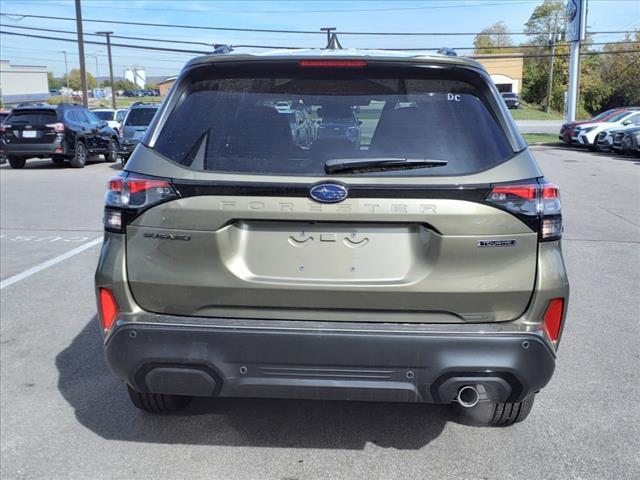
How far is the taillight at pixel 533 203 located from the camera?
2707 millimetres

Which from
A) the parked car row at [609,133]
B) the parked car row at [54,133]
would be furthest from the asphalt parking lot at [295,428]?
the parked car row at [609,133]

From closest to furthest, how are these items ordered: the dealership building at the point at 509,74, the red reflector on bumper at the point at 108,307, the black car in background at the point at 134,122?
the red reflector on bumper at the point at 108,307, the black car in background at the point at 134,122, the dealership building at the point at 509,74

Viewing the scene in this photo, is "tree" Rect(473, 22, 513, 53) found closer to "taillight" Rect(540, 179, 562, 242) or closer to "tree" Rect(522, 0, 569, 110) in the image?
"tree" Rect(522, 0, 569, 110)

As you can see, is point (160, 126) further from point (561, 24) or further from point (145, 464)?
point (561, 24)

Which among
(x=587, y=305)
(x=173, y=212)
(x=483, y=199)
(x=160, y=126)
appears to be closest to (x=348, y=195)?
(x=483, y=199)

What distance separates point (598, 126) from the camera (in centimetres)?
2614

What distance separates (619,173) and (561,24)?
70651mm

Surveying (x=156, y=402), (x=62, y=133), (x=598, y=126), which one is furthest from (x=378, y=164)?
(x=598, y=126)

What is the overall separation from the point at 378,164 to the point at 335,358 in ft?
2.76

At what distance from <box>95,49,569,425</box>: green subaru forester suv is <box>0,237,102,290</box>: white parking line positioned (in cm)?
437

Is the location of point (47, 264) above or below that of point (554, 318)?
below

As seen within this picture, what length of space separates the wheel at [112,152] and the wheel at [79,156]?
170cm

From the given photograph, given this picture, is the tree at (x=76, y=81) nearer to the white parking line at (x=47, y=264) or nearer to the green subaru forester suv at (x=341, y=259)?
the white parking line at (x=47, y=264)

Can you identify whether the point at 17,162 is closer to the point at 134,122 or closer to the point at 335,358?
the point at 134,122
